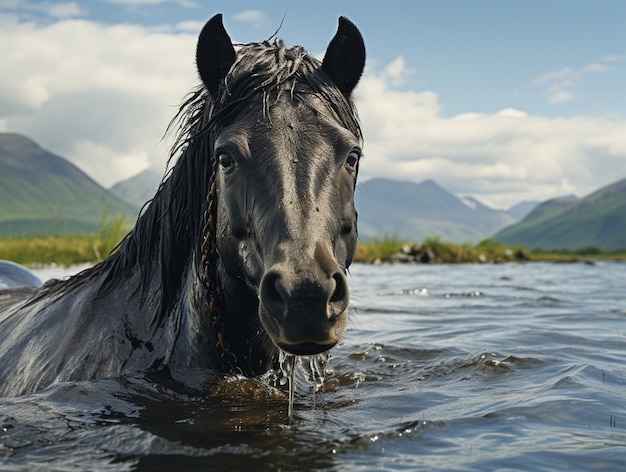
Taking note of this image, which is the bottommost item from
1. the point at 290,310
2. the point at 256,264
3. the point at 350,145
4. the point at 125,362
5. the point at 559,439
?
the point at 559,439

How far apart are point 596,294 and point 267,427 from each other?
14246mm

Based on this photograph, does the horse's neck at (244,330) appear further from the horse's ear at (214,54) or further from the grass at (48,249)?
the grass at (48,249)

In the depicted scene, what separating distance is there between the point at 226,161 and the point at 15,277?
531cm

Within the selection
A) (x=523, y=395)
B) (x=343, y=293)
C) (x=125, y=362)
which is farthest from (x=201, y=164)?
(x=523, y=395)

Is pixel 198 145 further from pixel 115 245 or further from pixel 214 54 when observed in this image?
pixel 115 245

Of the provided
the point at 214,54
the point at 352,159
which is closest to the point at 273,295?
the point at 352,159

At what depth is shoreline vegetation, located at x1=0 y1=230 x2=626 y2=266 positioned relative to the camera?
2160 cm

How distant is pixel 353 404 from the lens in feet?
14.5

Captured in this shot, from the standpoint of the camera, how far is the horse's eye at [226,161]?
140 inches

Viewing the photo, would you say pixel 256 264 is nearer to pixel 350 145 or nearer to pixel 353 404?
pixel 350 145

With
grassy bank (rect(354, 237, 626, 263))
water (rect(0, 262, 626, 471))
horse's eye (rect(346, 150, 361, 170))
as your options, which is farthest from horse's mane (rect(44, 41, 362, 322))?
grassy bank (rect(354, 237, 626, 263))

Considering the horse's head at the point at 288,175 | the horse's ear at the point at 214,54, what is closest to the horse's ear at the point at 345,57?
the horse's head at the point at 288,175

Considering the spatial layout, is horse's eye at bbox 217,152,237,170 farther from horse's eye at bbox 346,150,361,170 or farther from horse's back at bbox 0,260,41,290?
horse's back at bbox 0,260,41,290

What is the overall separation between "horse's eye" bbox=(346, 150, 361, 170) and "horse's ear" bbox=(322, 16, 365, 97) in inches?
23.0
